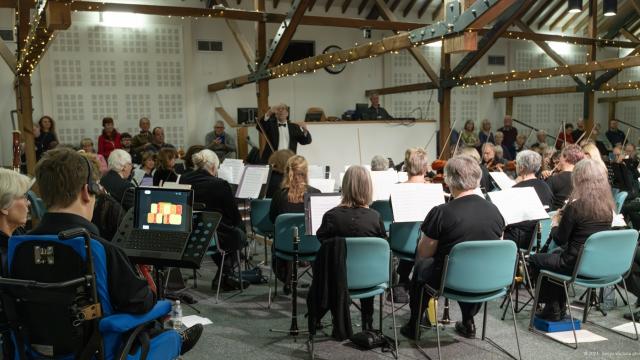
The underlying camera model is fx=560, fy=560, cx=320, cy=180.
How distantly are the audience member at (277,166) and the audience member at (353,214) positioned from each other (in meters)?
1.70

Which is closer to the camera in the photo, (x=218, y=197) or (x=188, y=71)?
(x=218, y=197)

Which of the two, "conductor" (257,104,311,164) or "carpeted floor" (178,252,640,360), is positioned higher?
"conductor" (257,104,311,164)

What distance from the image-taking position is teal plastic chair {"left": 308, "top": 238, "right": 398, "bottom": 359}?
131 inches

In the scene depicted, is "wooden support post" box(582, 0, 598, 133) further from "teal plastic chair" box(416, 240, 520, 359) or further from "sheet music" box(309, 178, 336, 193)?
"teal plastic chair" box(416, 240, 520, 359)

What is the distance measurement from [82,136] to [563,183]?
351 inches

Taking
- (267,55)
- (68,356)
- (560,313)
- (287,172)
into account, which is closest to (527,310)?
(560,313)

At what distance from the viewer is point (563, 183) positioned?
5.14 metres

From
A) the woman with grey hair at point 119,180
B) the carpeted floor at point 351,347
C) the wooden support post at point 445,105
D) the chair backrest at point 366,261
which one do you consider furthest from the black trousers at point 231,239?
the wooden support post at point 445,105

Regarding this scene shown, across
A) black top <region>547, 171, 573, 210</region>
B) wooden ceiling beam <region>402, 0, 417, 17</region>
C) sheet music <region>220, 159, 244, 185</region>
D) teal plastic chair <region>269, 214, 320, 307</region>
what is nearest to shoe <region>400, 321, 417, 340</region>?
teal plastic chair <region>269, 214, 320, 307</region>

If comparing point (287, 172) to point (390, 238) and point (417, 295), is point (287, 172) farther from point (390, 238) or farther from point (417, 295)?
point (417, 295)

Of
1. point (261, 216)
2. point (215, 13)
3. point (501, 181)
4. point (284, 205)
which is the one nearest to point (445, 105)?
point (215, 13)

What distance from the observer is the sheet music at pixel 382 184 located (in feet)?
18.1

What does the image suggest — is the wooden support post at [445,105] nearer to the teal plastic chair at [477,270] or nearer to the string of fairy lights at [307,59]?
the string of fairy lights at [307,59]

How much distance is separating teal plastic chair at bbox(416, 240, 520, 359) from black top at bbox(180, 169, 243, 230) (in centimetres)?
209
